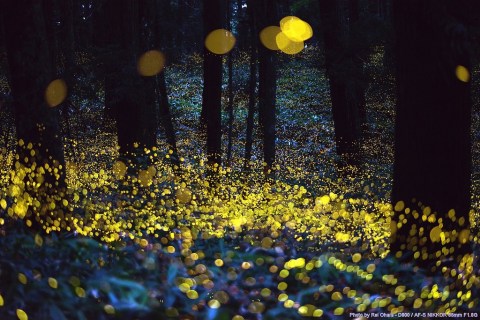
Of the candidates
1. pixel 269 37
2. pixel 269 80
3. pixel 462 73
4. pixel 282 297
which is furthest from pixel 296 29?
pixel 282 297

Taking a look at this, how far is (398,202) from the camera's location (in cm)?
565

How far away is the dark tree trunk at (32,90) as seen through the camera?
21.5ft

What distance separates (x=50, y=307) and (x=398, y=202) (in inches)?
154

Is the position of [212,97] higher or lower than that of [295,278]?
higher

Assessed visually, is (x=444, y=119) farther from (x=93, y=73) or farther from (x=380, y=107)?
(x=380, y=107)

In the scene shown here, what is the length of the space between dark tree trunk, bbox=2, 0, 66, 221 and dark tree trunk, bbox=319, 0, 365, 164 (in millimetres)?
9224

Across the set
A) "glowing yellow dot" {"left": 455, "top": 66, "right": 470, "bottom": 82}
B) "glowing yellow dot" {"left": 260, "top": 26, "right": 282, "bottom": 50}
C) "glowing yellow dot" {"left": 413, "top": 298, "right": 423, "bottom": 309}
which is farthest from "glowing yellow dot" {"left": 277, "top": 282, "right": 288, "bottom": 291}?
"glowing yellow dot" {"left": 260, "top": 26, "right": 282, "bottom": 50}

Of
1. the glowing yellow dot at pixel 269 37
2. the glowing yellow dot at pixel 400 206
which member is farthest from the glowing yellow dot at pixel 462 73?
the glowing yellow dot at pixel 269 37

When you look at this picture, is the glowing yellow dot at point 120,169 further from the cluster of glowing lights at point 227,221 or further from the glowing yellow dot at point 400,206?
the glowing yellow dot at point 400,206

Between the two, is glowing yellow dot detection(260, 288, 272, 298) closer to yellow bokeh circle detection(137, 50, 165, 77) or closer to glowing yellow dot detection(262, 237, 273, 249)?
glowing yellow dot detection(262, 237, 273, 249)

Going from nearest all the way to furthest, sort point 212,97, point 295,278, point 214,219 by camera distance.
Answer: point 295,278
point 214,219
point 212,97

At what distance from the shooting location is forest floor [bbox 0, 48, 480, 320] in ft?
10.7

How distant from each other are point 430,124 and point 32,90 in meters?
4.82

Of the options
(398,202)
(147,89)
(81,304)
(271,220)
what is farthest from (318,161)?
(81,304)
